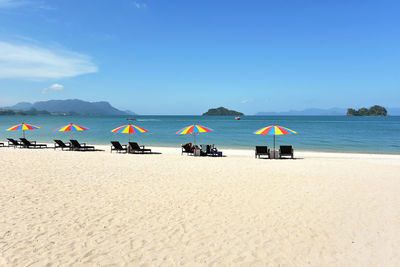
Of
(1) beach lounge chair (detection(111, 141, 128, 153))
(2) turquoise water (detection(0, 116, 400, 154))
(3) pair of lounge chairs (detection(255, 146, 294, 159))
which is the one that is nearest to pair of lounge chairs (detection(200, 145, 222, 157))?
(3) pair of lounge chairs (detection(255, 146, 294, 159))

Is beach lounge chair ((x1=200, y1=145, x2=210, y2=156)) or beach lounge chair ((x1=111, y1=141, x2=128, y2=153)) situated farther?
beach lounge chair ((x1=111, y1=141, x2=128, y2=153))

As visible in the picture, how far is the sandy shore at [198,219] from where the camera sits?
4.06m

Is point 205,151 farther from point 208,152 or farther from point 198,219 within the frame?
point 198,219

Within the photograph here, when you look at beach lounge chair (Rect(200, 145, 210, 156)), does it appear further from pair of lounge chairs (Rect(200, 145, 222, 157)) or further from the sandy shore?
the sandy shore

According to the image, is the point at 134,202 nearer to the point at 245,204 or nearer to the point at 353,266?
the point at 245,204

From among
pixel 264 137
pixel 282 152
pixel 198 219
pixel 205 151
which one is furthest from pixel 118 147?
pixel 264 137

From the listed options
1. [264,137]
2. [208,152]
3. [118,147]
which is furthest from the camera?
[264,137]

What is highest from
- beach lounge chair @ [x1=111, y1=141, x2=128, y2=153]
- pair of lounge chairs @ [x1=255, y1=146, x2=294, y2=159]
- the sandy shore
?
beach lounge chair @ [x1=111, y1=141, x2=128, y2=153]

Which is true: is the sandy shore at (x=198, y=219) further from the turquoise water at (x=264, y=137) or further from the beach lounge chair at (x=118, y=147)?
the turquoise water at (x=264, y=137)

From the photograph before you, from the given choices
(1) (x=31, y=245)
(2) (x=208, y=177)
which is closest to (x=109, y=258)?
(1) (x=31, y=245)

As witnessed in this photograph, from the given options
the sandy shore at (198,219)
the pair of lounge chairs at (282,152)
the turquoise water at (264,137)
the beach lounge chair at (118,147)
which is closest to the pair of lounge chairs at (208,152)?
the pair of lounge chairs at (282,152)

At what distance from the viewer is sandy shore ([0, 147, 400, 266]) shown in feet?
13.3

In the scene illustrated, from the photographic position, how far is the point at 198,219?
545cm

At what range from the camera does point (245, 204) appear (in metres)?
6.39
